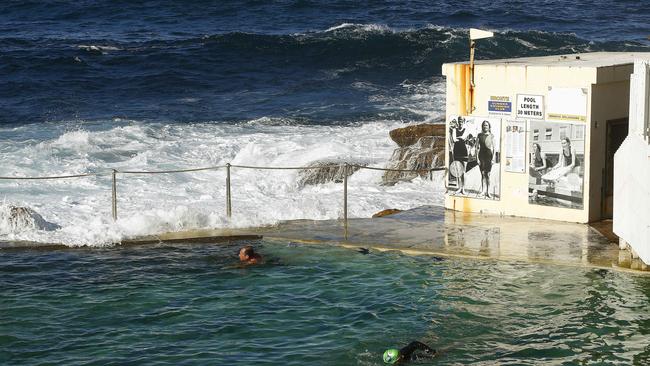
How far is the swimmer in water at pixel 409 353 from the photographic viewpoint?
44.7ft

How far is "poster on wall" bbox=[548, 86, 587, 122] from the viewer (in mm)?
19484

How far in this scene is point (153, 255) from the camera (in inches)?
746

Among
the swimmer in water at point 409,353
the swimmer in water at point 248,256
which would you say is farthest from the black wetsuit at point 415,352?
the swimmer in water at point 248,256

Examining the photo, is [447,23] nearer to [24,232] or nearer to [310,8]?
[310,8]

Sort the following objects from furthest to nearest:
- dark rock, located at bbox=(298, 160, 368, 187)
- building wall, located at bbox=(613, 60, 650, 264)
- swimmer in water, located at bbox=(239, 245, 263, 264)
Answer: dark rock, located at bbox=(298, 160, 368, 187) < swimmer in water, located at bbox=(239, 245, 263, 264) < building wall, located at bbox=(613, 60, 650, 264)

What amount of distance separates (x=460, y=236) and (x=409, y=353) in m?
5.86

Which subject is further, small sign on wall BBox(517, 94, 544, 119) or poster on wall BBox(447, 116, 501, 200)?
poster on wall BBox(447, 116, 501, 200)

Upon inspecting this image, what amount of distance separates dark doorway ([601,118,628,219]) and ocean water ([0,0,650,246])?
15.5 ft

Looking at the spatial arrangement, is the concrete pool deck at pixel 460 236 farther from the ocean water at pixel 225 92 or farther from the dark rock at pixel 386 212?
the ocean water at pixel 225 92

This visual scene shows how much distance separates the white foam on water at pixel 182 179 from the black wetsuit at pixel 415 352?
756 centimetres

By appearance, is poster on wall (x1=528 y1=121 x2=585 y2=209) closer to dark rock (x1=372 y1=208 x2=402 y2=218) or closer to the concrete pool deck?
the concrete pool deck

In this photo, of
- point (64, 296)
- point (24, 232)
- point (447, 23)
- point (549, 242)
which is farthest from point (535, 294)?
point (447, 23)

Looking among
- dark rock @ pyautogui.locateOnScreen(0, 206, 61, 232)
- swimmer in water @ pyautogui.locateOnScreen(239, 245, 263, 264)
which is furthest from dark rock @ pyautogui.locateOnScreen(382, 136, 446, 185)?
dark rock @ pyautogui.locateOnScreen(0, 206, 61, 232)

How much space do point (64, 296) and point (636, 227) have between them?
9.05 metres
